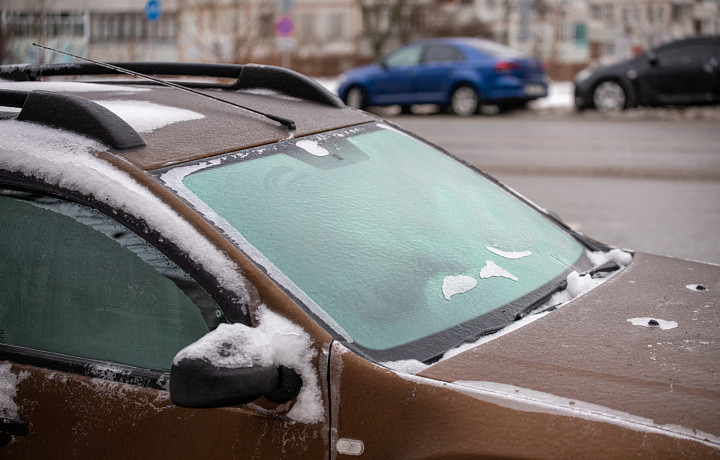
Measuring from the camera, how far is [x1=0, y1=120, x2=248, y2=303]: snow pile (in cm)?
206

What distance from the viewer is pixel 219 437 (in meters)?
1.99

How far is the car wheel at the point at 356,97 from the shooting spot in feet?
66.3

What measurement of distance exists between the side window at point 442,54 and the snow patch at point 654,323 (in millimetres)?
17245

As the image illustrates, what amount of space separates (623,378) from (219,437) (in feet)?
2.81

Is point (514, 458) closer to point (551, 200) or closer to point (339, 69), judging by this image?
point (551, 200)

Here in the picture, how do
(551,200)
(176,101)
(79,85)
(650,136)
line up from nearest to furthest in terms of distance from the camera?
(176,101) < (79,85) < (551,200) < (650,136)

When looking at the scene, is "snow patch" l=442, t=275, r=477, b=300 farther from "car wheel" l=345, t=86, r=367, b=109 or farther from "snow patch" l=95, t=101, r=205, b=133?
"car wheel" l=345, t=86, r=367, b=109

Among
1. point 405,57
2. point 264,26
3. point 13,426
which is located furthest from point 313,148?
point 264,26

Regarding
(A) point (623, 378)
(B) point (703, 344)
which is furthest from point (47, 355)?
(B) point (703, 344)

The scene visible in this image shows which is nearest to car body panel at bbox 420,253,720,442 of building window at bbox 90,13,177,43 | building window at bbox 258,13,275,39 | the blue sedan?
building window at bbox 90,13,177,43

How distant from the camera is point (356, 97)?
66.7ft

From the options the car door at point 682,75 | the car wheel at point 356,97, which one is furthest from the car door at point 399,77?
the car door at point 682,75

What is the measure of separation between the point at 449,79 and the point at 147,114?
55.3ft

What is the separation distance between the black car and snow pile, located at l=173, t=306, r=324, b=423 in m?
17.2
